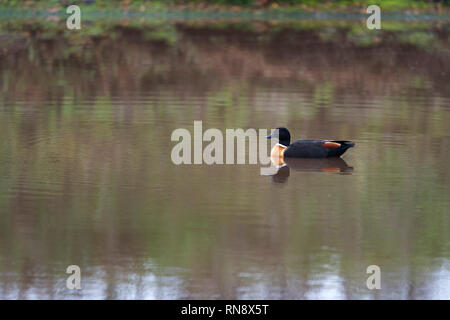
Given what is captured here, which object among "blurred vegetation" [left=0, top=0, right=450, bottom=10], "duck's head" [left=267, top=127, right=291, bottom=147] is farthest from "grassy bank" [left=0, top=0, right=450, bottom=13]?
"duck's head" [left=267, top=127, right=291, bottom=147]

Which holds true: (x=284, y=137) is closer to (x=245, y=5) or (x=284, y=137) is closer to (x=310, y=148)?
(x=310, y=148)

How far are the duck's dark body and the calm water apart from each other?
15 cm

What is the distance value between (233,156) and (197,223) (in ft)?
11.1

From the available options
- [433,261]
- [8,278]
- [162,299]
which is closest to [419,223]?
[433,261]

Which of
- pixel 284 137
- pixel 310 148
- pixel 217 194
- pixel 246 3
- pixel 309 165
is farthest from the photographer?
pixel 246 3

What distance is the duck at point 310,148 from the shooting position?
12656 millimetres

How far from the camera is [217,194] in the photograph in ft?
35.2

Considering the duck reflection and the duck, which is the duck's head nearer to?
the duck

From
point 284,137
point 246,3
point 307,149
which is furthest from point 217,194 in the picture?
point 246,3

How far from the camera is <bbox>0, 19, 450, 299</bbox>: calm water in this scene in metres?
8.05

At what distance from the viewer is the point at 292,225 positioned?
31.3 feet

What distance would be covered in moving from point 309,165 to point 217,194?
2334mm
